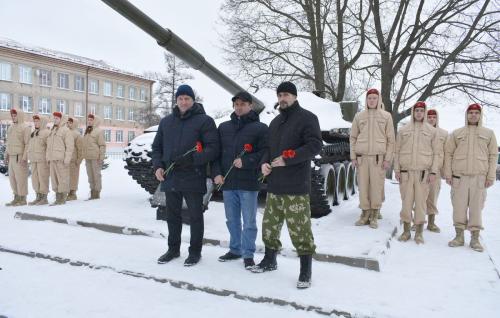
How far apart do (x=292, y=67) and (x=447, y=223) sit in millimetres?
12323

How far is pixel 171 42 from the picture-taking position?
16.7ft

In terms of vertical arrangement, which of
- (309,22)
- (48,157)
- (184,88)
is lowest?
(48,157)

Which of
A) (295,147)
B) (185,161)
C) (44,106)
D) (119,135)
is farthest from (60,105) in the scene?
(295,147)

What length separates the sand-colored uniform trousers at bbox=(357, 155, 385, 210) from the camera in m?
5.83

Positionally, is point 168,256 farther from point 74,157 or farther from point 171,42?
A: point 74,157

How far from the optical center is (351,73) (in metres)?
17.7

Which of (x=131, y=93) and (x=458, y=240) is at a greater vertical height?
(x=131, y=93)

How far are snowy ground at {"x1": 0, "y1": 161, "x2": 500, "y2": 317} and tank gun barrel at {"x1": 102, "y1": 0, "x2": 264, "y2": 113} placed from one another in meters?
2.14

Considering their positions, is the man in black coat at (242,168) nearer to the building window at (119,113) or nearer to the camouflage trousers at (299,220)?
the camouflage trousers at (299,220)

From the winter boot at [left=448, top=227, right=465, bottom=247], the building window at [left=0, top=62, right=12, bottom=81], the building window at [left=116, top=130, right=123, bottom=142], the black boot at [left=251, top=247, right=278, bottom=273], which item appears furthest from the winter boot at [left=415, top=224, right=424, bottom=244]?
the building window at [left=116, top=130, right=123, bottom=142]

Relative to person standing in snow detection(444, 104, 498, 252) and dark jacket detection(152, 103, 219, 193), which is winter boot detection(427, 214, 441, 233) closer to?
person standing in snow detection(444, 104, 498, 252)

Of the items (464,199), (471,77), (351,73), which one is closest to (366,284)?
(464,199)

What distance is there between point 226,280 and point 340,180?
5355 mm

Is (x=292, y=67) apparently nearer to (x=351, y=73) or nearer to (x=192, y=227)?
(x=351, y=73)
